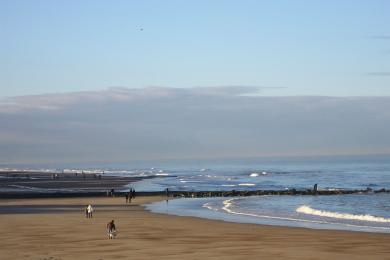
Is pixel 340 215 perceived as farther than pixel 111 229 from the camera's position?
Yes

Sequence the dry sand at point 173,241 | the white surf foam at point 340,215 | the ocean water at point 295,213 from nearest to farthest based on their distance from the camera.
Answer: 1. the dry sand at point 173,241
2. the ocean water at point 295,213
3. the white surf foam at point 340,215

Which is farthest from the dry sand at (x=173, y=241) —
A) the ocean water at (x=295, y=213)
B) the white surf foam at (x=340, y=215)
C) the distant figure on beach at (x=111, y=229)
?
the white surf foam at (x=340, y=215)

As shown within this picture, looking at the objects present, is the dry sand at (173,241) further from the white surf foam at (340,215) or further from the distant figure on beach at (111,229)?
the white surf foam at (340,215)

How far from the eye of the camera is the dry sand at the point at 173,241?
25750 mm

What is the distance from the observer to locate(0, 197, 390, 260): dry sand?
25.8 metres

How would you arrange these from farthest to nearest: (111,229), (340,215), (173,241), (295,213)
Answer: (295,213) → (340,215) → (111,229) → (173,241)

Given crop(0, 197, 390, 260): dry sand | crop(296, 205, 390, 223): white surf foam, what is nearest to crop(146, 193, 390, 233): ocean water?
crop(296, 205, 390, 223): white surf foam

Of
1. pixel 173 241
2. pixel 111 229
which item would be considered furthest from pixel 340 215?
pixel 111 229

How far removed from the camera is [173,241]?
3009cm

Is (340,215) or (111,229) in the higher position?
(111,229)

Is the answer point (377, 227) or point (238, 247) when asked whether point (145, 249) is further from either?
point (377, 227)

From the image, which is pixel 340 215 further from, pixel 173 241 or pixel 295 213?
pixel 173 241

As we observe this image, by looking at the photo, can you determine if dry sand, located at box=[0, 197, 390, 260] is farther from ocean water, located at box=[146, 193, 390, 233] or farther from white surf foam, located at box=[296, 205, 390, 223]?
white surf foam, located at box=[296, 205, 390, 223]

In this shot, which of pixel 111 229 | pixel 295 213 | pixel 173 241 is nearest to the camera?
pixel 173 241
